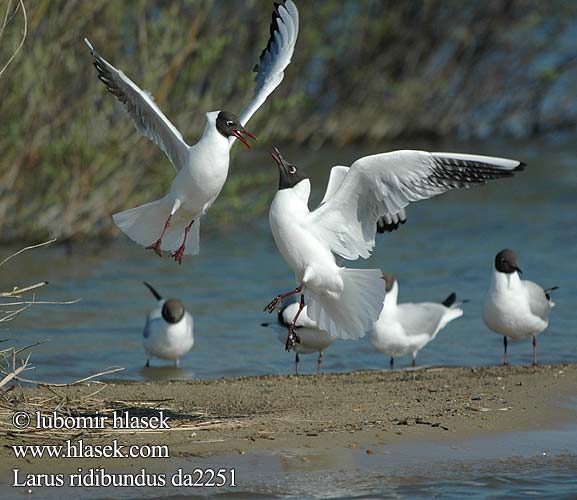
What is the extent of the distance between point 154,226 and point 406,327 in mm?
2552

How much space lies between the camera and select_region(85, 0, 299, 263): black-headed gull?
287 inches

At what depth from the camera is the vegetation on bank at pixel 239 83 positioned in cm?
1259

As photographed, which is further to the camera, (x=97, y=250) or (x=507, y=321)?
(x=97, y=250)

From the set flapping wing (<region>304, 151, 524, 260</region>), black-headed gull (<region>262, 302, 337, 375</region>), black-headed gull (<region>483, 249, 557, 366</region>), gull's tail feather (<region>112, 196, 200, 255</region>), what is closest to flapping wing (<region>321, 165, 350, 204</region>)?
flapping wing (<region>304, 151, 524, 260</region>)

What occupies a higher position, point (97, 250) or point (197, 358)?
point (97, 250)

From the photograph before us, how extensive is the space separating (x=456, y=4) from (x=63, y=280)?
11.5m

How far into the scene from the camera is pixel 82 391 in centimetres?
763

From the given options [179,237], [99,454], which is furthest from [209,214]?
[99,454]

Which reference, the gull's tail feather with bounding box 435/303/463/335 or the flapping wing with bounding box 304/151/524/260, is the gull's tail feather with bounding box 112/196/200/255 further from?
the gull's tail feather with bounding box 435/303/463/335

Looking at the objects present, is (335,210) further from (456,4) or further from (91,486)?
(456,4)

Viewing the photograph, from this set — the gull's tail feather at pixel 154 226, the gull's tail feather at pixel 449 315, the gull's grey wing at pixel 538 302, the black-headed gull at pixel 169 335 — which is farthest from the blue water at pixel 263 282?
the gull's tail feather at pixel 154 226

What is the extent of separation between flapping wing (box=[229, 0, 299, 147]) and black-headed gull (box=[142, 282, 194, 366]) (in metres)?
2.15

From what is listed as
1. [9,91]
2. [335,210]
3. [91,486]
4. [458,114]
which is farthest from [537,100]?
[91,486]

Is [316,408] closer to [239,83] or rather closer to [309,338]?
[309,338]
